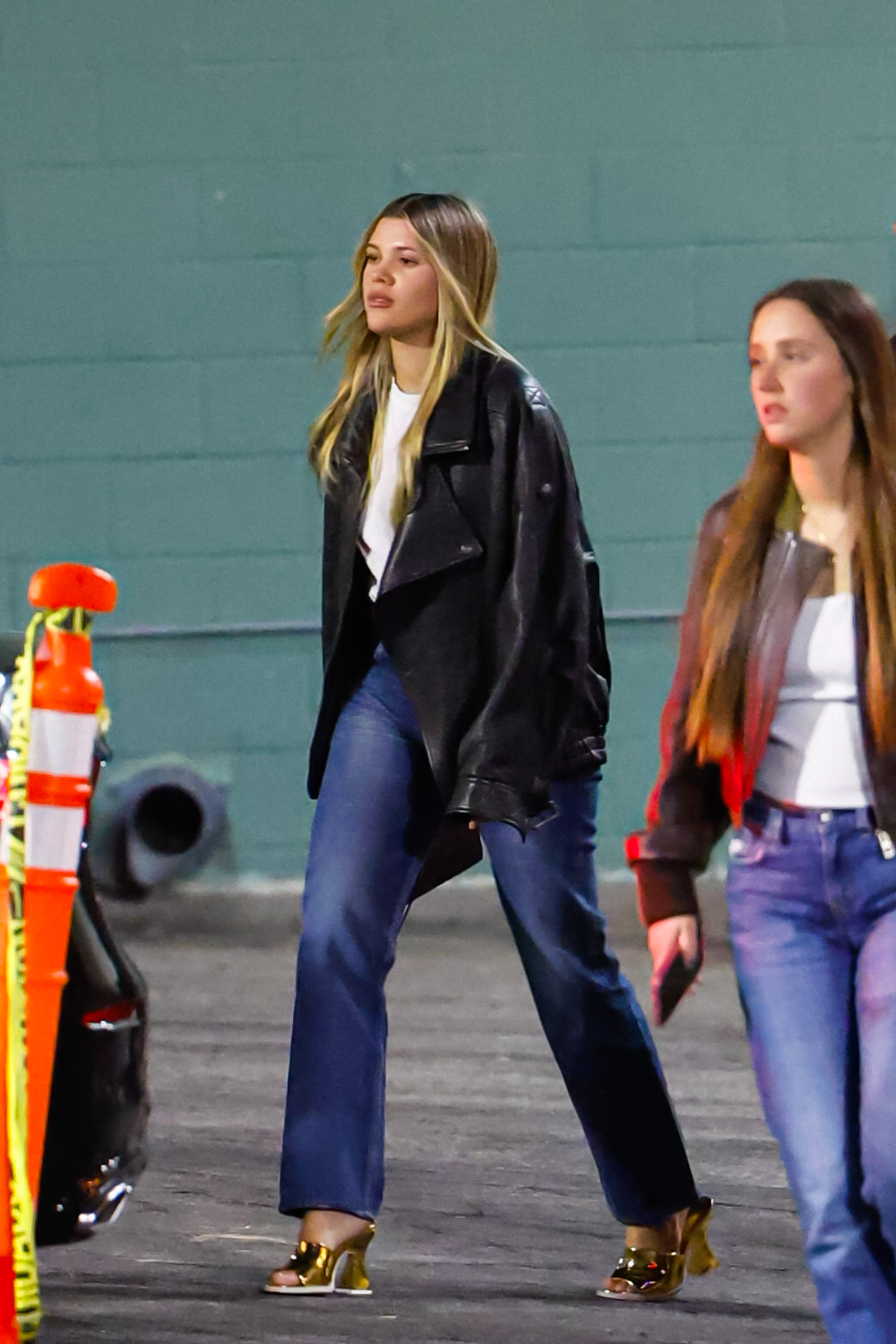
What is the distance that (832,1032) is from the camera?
2.22 m

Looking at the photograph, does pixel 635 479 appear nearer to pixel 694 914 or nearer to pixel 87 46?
pixel 87 46

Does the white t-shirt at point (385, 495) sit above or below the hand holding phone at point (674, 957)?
above

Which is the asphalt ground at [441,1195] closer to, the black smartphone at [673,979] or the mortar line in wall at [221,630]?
the black smartphone at [673,979]

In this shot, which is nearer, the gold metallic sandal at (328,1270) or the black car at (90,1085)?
the black car at (90,1085)

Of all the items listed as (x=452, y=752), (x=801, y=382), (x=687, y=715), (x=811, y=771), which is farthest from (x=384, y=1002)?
(x=801, y=382)

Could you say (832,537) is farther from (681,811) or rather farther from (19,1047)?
(19,1047)

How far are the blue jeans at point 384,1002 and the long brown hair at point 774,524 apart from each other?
73cm

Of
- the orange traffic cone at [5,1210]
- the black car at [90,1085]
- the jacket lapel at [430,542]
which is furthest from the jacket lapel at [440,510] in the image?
the orange traffic cone at [5,1210]

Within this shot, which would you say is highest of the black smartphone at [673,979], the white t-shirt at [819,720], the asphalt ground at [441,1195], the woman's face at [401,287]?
the woman's face at [401,287]

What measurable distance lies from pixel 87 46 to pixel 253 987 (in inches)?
128

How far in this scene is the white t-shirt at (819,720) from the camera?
7.36ft

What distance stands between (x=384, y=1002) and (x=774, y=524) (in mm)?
1101

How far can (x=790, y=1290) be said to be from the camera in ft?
10.0

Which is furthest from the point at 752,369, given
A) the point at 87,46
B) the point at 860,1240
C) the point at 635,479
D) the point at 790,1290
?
the point at 87,46
